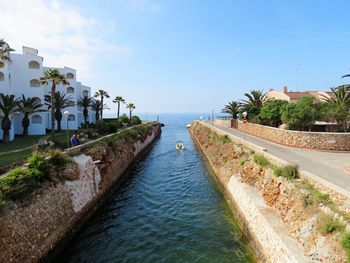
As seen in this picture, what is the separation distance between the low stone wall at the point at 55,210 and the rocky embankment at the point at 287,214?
33.1 feet

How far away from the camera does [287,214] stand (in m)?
11.2

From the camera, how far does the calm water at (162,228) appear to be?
11914 mm

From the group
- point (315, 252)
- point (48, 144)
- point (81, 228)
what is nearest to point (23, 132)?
point (48, 144)

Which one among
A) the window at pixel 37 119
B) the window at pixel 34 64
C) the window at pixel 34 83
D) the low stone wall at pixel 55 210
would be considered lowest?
the low stone wall at pixel 55 210

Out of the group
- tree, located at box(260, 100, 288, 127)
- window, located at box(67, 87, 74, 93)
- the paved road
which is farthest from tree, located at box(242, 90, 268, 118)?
window, located at box(67, 87, 74, 93)

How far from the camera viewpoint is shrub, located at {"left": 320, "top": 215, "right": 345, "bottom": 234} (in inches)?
325

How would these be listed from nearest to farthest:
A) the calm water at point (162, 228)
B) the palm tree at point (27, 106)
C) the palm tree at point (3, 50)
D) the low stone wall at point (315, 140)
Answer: the calm water at point (162, 228) < the low stone wall at point (315, 140) < the palm tree at point (3, 50) < the palm tree at point (27, 106)

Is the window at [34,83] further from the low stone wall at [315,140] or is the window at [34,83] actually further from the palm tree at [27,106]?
the low stone wall at [315,140]

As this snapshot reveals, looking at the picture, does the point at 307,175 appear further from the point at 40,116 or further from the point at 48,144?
the point at 40,116

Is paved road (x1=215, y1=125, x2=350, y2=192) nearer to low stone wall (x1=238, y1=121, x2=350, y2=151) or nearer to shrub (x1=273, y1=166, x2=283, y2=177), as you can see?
low stone wall (x1=238, y1=121, x2=350, y2=151)

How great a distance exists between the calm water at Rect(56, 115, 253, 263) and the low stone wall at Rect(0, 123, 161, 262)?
895 millimetres

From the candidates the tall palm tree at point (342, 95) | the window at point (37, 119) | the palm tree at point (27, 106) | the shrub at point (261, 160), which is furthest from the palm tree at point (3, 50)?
the tall palm tree at point (342, 95)

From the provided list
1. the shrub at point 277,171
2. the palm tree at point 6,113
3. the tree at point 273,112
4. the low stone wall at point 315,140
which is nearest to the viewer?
the shrub at point 277,171

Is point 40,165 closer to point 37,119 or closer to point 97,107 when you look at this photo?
point 37,119
